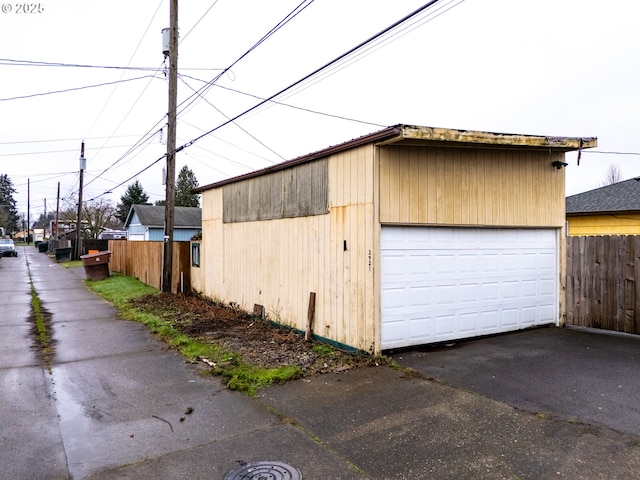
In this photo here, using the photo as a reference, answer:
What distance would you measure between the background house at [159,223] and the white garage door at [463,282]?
29577mm

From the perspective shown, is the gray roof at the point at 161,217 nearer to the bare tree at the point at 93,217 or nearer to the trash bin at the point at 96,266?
the bare tree at the point at 93,217

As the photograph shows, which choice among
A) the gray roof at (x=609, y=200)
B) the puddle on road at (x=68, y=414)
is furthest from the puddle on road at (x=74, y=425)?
the gray roof at (x=609, y=200)

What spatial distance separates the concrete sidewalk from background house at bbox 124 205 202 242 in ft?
96.5

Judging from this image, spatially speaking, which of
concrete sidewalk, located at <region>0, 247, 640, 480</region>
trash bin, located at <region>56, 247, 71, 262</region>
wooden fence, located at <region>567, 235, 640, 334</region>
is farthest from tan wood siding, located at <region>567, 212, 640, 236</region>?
trash bin, located at <region>56, 247, 71, 262</region>

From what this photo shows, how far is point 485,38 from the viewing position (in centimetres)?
875

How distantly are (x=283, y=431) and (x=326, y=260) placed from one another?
378cm

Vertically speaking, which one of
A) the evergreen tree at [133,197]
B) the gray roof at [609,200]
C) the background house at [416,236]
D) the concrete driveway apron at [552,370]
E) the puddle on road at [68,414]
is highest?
the evergreen tree at [133,197]

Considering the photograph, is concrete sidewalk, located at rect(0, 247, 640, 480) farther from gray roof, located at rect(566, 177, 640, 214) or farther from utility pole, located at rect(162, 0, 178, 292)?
gray roof, located at rect(566, 177, 640, 214)

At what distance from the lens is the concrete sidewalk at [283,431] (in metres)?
3.62

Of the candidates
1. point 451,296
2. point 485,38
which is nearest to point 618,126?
point 485,38

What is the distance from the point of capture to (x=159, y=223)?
35875 mm

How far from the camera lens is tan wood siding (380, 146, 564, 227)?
7.01m

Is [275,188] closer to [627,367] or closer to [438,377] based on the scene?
[438,377]

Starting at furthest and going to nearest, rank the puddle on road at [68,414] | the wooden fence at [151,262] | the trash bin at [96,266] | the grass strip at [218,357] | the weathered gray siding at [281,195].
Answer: the trash bin at [96,266]
the wooden fence at [151,262]
the weathered gray siding at [281,195]
the grass strip at [218,357]
the puddle on road at [68,414]
